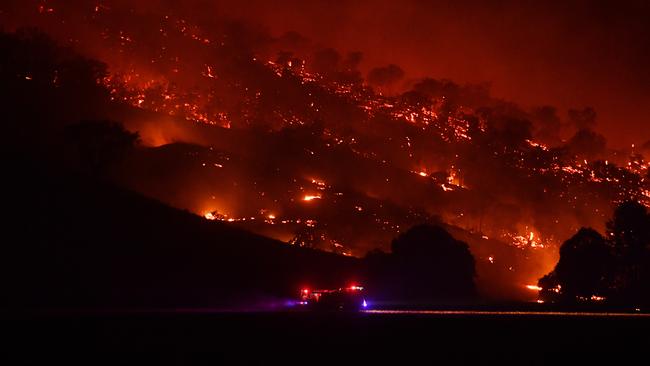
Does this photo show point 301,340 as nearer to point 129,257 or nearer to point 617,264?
point 129,257

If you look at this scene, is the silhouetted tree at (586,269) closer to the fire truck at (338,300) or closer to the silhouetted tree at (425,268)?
the silhouetted tree at (425,268)

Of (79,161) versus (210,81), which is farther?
(210,81)

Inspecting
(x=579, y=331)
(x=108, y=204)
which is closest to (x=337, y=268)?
(x=108, y=204)

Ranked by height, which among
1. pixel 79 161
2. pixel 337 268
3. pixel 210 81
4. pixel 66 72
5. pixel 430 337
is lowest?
pixel 430 337

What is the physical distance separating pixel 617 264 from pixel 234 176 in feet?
222

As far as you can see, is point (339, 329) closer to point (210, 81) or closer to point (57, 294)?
point (57, 294)

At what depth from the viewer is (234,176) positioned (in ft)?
352

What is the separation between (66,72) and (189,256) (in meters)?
87.7

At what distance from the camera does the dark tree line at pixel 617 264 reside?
5238cm

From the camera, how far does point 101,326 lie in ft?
57.7

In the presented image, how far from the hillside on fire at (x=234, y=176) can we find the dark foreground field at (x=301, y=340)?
13.8 meters

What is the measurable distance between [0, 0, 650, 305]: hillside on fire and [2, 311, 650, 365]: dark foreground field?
1377 cm

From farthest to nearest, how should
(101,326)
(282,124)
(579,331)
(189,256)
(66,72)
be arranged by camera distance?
(282,124) < (66,72) < (189,256) < (579,331) < (101,326)

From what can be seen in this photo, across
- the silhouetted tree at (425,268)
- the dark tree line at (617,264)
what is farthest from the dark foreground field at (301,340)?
the dark tree line at (617,264)
